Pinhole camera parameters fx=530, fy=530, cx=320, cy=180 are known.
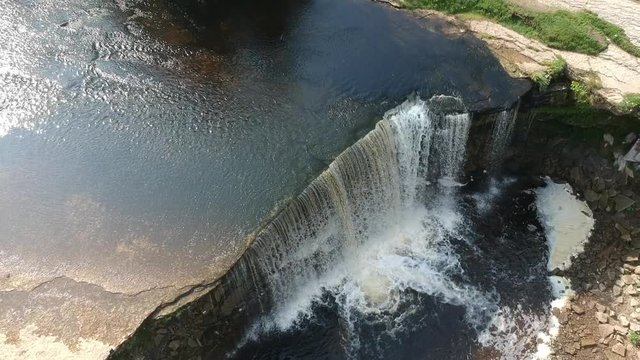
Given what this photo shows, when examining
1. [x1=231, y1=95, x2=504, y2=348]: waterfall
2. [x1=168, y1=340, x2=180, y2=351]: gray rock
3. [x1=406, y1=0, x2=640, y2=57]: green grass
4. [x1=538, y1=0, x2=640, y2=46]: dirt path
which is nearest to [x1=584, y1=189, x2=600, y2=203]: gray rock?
[x1=231, y1=95, x2=504, y2=348]: waterfall

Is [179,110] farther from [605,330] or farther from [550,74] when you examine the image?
[605,330]

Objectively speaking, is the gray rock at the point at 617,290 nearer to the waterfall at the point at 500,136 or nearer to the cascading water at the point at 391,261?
the cascading water at the point at 391,261

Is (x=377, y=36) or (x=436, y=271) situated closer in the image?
(x=436, y=271)

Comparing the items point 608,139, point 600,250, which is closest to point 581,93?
point 608,139

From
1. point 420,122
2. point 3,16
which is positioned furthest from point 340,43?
point 3,16

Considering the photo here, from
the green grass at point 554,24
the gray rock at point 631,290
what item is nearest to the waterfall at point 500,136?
the green grass at point 554,24

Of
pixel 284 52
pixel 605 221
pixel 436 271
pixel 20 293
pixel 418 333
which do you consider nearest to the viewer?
pixel 20 293

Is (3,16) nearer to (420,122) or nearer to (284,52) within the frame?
(284,52)
